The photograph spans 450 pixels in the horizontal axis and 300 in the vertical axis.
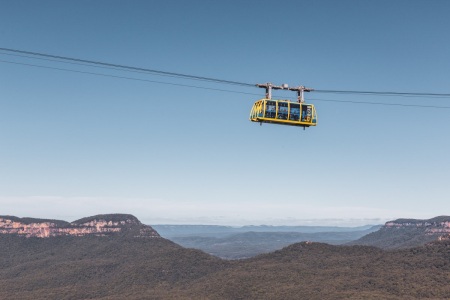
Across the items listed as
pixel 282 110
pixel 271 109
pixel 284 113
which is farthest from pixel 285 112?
pixel 271 109

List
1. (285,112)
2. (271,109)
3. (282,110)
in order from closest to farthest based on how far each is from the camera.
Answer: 1. (271,109)
2. (282,110)
3. (285,112)

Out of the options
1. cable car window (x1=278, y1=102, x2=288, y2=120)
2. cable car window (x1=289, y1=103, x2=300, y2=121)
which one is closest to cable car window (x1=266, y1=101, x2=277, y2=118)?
cable car window (x1=278, y1=102, x2=288, y2=120)

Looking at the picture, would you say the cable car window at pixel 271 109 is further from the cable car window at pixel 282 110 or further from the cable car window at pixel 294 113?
the cable car window at pixel 294 113

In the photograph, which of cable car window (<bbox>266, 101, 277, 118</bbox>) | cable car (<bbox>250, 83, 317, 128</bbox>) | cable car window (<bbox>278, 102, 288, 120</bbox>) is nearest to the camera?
cable car window (<bbox>266, 101, 277, 118</bbox>)

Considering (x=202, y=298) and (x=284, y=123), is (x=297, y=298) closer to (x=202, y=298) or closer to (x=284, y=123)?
(x=202, y=298)

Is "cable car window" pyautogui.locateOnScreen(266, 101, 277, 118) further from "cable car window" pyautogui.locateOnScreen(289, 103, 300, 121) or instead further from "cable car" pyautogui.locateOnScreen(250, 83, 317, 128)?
"cable car window" pyautogui.locateOnScreen(289, 103, 300, 121)

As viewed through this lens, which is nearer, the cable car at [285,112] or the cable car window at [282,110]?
the cable car at [285,112]

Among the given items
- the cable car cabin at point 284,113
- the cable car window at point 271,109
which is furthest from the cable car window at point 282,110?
the cable car window at point 271,109

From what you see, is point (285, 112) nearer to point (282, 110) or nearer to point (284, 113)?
point (284, 113)
